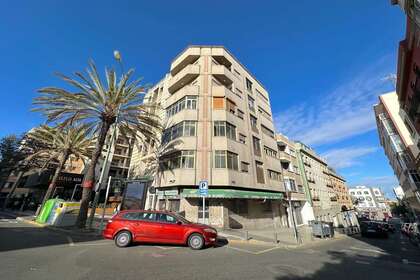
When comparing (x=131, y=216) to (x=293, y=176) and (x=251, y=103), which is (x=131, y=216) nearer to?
(x=251, y=103)

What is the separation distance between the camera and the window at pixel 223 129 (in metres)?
20.8

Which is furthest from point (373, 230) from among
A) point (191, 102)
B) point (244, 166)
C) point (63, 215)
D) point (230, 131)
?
point (63, 215)

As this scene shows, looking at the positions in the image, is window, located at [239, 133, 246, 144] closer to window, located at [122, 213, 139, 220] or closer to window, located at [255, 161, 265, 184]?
window, located at [255, 161, 265, 184]

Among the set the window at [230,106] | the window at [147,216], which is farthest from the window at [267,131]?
the window at [147,216]

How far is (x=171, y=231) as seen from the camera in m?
9.23

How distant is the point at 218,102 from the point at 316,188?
99.6 feet

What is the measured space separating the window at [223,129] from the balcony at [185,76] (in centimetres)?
768

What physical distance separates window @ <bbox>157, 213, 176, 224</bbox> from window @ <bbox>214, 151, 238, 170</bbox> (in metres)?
10.1

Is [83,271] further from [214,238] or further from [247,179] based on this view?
[247,179]

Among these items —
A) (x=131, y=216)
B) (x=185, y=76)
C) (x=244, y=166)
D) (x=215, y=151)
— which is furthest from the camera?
(x=185, y=76)

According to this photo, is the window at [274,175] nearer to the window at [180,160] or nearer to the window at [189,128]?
the window at [180,160]

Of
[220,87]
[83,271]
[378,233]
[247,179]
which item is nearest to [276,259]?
[83,271]

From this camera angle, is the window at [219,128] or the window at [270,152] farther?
the window at [270,152]

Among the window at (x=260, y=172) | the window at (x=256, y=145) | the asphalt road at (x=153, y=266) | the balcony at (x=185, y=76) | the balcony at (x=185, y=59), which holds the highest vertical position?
the balcony at (x=185, y=59)
